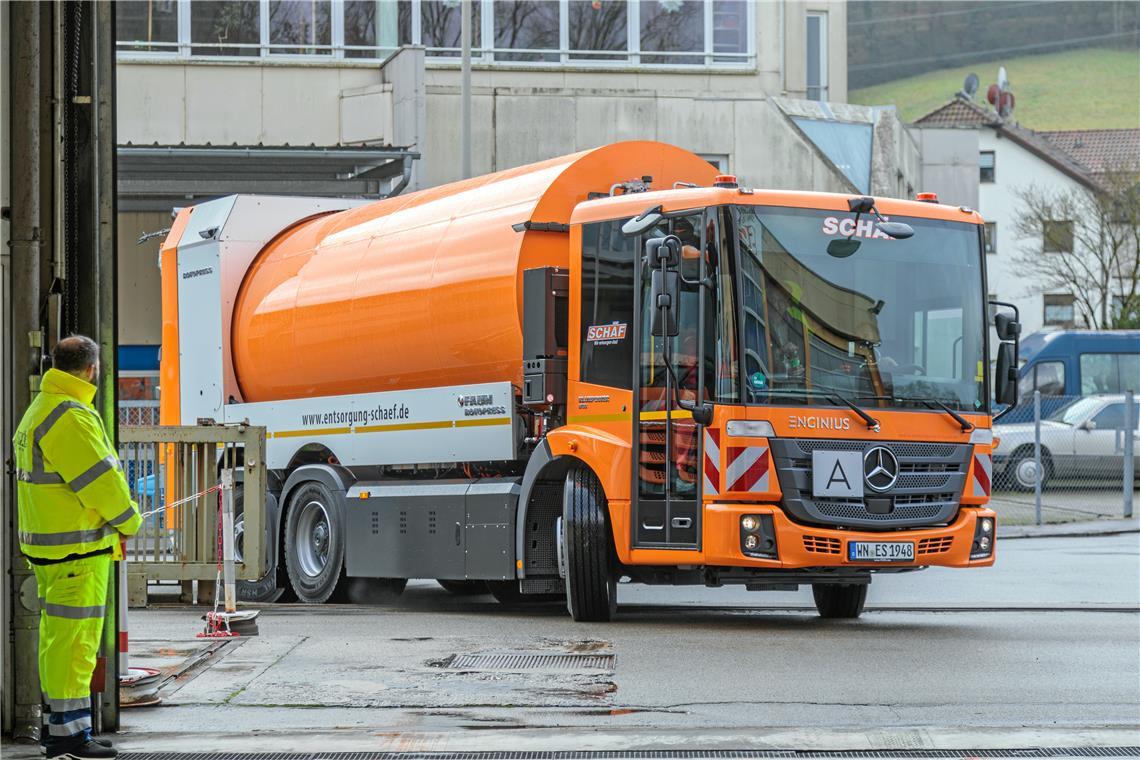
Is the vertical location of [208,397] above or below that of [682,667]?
above

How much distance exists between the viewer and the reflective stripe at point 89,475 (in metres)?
7.03

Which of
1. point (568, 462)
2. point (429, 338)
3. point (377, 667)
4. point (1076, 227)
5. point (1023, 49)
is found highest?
point (1023, 49)

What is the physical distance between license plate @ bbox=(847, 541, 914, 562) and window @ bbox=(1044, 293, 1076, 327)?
2012 inches

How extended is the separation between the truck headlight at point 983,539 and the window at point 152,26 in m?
21.3

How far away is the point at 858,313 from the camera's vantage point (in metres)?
11.6

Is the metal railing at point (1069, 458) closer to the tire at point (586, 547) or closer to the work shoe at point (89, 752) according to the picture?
the tire at point (586, 547)

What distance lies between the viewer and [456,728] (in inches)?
301

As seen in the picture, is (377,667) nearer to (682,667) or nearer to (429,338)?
(682,667)

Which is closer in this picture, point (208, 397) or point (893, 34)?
point (208, 397)

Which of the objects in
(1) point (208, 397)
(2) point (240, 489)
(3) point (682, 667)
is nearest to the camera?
(3) point (682, 667)

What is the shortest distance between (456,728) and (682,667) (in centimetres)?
222

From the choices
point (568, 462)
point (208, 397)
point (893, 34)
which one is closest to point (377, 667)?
point (568, 462)

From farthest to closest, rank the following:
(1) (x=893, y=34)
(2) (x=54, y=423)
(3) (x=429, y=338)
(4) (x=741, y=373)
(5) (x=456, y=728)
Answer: (1) (x=893, y=34), (3) (x=429, y=338), (4) (x=741, y=373), (5) (x=456, y=728), (2) (x=54, y=423)

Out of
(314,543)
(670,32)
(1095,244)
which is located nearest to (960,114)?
(1095,244)
